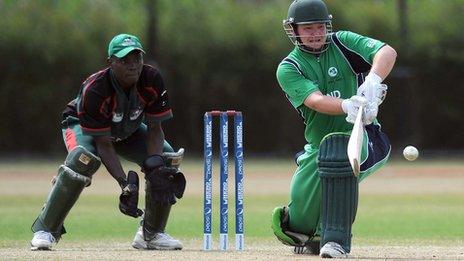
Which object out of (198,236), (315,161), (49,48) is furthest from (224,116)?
(49,48)

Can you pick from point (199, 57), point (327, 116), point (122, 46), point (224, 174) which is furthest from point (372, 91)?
point (199, 57)

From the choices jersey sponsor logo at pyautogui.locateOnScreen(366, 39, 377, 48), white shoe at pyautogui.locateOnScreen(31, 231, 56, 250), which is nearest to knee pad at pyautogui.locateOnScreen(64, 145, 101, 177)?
white shoe at pyautogui.locateOnScreen(31, 231, 56, 250)

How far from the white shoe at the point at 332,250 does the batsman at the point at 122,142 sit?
3.99 ft

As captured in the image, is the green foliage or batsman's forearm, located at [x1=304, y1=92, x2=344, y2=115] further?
the green foliage

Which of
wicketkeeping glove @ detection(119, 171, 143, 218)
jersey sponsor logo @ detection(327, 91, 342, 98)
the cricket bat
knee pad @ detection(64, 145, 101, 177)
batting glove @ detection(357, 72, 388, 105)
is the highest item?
batting glove @ detection(357, 72, 388, 105)

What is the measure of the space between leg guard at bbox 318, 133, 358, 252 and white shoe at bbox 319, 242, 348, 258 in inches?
1.0

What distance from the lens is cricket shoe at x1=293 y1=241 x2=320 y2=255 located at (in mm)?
7831

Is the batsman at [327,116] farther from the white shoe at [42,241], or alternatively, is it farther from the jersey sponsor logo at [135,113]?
the white shoe at [42,241]

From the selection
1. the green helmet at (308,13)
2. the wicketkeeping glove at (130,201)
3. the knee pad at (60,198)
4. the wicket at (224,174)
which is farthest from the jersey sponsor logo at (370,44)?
the knee pad at (60,198)

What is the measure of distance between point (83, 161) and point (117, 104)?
0.44 metres

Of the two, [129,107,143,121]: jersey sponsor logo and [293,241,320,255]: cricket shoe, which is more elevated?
[129,107,143,121]: jersey sponsor logo

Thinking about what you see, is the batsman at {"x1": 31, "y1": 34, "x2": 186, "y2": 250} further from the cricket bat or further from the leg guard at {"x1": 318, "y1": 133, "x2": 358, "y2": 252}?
the cricket bat

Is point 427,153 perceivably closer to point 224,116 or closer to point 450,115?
point 450,115

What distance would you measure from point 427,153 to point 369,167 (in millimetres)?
22498
